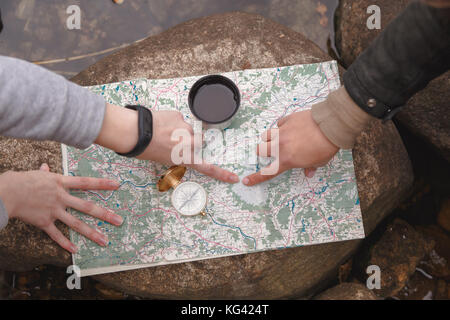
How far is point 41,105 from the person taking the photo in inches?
36.5

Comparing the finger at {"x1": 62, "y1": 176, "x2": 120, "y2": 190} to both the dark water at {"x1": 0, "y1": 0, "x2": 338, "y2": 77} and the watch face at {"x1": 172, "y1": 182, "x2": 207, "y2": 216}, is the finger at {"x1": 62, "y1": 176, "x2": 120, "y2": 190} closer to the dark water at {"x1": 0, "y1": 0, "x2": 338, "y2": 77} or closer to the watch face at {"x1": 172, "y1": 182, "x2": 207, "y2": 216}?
the watch face at {"x1": 172, "y1": 182, "x2": 207, "y2": 216}

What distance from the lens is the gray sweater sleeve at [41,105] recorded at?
0.90 meters

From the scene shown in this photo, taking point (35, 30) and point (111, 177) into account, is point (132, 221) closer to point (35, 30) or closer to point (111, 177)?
point (111, 177)

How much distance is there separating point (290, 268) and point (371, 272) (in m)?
0.59

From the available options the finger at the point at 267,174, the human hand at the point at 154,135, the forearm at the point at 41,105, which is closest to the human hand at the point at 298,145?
the finger at the point at 267,174

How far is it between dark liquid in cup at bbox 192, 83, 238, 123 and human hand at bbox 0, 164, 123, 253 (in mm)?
549

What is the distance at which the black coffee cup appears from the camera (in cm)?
132

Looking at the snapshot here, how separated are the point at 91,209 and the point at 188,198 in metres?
0.45

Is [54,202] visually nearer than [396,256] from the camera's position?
Yes

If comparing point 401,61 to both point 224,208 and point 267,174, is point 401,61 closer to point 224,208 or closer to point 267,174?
point 267,174

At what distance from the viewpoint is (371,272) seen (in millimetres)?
1802

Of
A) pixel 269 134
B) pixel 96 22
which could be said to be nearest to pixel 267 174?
pixel 269 134
